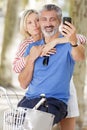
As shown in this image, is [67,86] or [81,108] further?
[81,108]

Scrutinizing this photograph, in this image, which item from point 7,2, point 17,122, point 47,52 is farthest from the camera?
point 7,2

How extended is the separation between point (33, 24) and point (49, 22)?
377 millimetres

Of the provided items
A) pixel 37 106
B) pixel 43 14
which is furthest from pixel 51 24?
pixel 37 106

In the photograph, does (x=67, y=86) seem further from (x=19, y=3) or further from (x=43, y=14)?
(x=19, y=3)

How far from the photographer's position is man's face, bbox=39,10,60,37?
106 inches

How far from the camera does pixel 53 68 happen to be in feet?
8.71

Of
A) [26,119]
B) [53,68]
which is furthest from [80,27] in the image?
[26,119]

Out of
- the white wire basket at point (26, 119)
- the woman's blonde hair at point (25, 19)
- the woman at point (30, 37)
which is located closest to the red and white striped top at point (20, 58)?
the woman at point (30, 37)

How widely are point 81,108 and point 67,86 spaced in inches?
62.1

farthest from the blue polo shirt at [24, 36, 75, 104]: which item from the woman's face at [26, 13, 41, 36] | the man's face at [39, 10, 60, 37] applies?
the woman's face at [26, 13, 41, 36]

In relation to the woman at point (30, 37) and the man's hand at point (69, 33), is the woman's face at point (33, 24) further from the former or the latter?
the man's hand at point (69, 33)

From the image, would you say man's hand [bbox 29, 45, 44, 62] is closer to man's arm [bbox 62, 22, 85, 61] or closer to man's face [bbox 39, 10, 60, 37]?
man's face [bbox 39, 10, 60, 37]

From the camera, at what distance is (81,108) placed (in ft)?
13.9

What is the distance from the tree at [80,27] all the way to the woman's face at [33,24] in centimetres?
106
